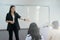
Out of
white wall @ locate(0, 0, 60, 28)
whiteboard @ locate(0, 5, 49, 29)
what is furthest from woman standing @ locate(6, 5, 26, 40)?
white wall @ locate(0, 0, 60, 28)

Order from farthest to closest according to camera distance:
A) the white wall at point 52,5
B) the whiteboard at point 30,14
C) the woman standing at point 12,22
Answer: the white wall at point 52,5 < the whiteboard at point 30,14 < the woman standing at point 12,22

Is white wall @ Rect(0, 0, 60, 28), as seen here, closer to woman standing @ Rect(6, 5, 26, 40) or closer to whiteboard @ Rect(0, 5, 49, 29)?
whiteboard @ Rect(0, 5, 49, 29)

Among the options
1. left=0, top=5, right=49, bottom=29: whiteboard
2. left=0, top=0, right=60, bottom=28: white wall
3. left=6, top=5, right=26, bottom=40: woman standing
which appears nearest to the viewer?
left=6, top=5, right=26, bottom=40: woman standing

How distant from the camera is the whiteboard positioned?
3545mm

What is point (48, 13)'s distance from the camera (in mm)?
3920

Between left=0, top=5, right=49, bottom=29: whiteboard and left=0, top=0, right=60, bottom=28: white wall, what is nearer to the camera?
left=0, top=5, right=49, bottom=29: whiteboard

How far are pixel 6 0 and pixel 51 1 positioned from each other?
49.3 inches

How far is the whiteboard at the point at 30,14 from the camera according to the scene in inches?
140

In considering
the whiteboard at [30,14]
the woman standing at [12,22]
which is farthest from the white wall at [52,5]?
the woman standing at [12,22]

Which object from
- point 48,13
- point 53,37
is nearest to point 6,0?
point 48,13

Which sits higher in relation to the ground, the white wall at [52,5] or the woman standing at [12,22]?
the white wall at [52,5]

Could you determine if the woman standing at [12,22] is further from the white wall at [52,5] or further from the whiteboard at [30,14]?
the white wall at [52,5]

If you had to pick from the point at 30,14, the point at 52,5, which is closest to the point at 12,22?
the point at 30,14

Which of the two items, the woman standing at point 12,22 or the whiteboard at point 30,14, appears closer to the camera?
the woman standing at point 12,22
